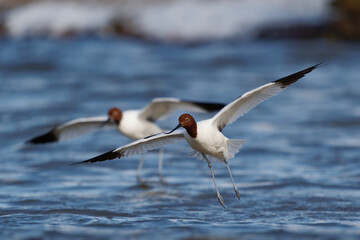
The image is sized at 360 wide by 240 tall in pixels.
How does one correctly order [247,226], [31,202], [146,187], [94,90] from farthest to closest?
[94,90] < [146,187] < [31,202] < [247,226]

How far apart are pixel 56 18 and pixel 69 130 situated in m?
15.7

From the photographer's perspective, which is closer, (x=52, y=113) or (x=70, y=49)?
(x=52, y=113)

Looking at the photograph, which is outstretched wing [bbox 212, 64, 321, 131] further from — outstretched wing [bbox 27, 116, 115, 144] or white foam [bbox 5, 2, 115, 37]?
white foam [bbox 5, 2, 115, 37]

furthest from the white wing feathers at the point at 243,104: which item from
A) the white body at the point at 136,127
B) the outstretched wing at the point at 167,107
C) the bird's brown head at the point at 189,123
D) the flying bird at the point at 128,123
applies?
the white body at the point at 136,127

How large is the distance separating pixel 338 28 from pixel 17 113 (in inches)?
451

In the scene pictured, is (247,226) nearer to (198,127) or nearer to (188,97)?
(198,127)

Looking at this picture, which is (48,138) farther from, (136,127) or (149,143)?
(149,143)

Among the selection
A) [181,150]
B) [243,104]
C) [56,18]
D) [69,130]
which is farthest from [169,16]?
[243,104]

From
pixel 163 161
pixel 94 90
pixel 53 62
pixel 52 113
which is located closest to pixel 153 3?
pixel 53 62

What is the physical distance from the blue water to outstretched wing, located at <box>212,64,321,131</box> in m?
1.06

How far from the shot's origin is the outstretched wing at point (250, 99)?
6.87 metres

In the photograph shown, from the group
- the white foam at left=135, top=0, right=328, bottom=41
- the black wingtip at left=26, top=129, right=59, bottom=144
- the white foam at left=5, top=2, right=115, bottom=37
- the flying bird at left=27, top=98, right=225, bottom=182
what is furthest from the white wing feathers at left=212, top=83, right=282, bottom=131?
the white foam at left=5, top=2, right=115, bottom=37

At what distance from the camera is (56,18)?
2491 centimetres

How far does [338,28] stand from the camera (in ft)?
71.6
